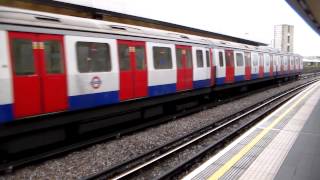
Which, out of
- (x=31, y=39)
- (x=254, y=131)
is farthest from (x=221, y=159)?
(x=31, y=39)

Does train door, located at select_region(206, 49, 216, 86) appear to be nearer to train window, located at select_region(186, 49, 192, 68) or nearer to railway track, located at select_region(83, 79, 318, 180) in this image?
train window, located at select_region(186, 49, 192, 68)

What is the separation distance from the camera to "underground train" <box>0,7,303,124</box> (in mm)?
6832

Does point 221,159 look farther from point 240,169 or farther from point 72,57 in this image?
point 72,57

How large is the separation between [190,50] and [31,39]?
7721mm

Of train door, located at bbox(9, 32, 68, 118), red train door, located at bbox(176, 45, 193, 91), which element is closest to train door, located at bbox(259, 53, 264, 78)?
red train door, located at bbox(176, 45, 193, 91)

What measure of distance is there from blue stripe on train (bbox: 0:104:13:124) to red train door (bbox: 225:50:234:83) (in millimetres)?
13212

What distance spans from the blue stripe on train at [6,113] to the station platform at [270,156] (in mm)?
3411

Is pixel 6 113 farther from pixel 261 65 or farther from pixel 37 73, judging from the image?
pixel 261 65

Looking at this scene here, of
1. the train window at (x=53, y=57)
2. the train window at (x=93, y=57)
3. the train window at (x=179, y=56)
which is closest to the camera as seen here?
the train window at (x=53, y=57)

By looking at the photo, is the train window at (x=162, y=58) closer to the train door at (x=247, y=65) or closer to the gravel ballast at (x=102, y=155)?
the gravel ballast at (x=102, y=155)

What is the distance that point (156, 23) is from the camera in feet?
66.6

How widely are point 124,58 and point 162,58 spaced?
2200 millimetres

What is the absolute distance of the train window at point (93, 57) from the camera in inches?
333

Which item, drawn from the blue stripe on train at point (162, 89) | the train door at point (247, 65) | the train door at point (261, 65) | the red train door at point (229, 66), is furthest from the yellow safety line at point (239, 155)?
the train door at point (261, 65)
